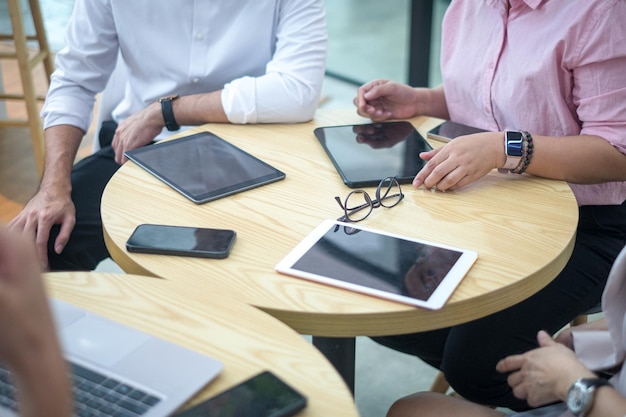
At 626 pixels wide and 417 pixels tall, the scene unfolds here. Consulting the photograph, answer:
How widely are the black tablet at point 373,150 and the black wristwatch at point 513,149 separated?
0.54 feet

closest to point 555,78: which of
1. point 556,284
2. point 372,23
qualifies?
point 556,284

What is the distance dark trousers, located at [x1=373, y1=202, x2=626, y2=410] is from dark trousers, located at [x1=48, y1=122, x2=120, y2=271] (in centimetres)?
72

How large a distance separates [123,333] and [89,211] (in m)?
0.89

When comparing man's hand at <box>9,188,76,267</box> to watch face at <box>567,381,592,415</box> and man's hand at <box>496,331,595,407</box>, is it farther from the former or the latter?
watch face at <box>567,381,592,415</box>

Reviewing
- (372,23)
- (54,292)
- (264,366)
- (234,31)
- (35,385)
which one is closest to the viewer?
(35,385)

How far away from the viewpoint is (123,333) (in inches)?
35.9

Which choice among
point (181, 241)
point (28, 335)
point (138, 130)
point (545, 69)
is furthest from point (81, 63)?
point (28, 335)

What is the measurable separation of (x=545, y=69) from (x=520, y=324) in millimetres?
517

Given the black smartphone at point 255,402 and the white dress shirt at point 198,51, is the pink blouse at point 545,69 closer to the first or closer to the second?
the white dress shirt at point 198,51

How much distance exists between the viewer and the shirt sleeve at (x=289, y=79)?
1.67 meters

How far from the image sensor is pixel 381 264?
1092 mm

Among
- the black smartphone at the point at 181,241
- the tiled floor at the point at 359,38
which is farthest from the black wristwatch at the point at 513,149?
the tiled floor at the point at 359,38

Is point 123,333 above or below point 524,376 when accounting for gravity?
above

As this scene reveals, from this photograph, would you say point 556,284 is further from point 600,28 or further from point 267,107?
point 267,107
